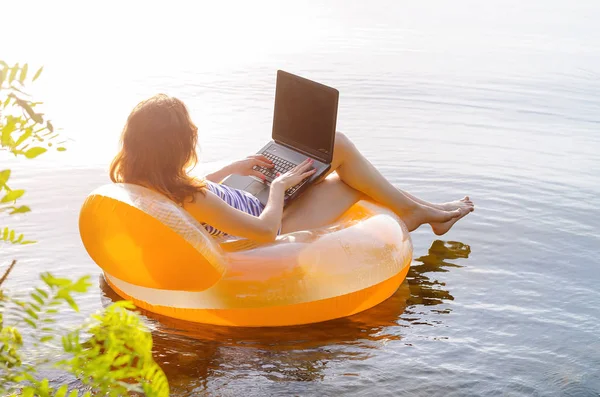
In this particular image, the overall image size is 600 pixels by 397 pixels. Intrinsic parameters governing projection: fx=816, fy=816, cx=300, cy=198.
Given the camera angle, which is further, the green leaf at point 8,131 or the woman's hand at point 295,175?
the woman's hand at point 295,175

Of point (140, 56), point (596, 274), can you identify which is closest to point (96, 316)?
point (596, 274)

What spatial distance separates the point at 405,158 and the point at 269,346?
3248mm

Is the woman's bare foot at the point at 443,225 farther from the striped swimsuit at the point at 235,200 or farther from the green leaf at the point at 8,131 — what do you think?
the green leaf at the point at 8,131

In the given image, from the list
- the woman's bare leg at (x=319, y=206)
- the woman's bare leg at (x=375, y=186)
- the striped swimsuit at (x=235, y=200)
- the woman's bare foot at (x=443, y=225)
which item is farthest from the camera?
the woman's bare foot at (x=443, y=225)

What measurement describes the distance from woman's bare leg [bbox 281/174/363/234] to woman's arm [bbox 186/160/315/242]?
369 mm

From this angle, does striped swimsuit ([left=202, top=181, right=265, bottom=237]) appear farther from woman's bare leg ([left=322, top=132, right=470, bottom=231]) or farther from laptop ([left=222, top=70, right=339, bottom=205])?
woman's bare leg ([left=322, top=132, right=470, bottom=231])

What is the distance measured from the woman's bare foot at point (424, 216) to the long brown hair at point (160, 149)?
4.86ft

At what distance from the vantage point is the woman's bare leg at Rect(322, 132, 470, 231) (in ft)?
13.5

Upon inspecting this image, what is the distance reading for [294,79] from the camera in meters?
4.14

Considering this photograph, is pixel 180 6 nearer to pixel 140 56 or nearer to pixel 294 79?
pixel 140 56

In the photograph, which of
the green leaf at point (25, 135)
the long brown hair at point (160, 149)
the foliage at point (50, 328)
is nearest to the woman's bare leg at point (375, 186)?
the long brown hair at point (160, 149)

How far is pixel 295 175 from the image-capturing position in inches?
151

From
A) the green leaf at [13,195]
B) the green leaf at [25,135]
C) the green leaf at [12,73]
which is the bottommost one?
the green leaf at [13,195]

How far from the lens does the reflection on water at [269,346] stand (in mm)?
3166
